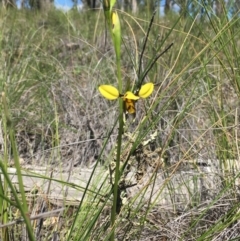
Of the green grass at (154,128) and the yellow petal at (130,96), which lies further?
the green grass at (154,128)

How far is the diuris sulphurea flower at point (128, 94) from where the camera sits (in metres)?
0.62

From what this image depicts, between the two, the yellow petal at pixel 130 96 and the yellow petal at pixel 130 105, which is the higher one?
the yellow petal at pixel 130 96

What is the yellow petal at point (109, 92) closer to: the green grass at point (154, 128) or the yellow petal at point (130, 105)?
the yellow petal at point (130, 105)

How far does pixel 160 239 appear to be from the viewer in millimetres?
1084

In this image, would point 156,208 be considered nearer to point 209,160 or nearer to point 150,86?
point 209,160

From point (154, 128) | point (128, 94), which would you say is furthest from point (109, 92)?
point (154, 128)

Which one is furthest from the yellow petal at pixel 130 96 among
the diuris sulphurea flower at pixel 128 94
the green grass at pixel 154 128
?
the green grass at pixel 154 128

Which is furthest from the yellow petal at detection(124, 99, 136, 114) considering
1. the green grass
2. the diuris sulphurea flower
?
the green grass

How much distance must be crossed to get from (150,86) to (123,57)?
2.78 meters

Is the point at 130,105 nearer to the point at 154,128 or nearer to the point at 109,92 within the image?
the point at 109,92

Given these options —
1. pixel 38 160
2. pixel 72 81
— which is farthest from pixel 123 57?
pixel 38 160

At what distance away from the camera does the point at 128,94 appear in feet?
2.03

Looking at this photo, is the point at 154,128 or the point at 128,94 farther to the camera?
the point at 154,128

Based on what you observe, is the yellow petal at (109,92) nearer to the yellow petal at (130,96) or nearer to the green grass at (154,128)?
the yellow petal at (130,96)
